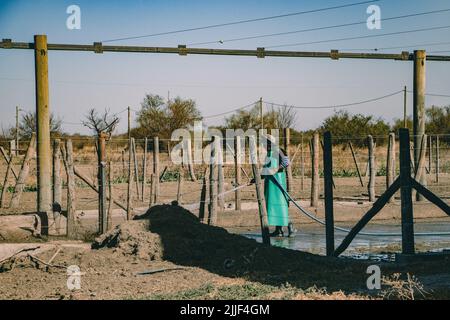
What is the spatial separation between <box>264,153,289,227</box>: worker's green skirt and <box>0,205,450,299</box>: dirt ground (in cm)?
253

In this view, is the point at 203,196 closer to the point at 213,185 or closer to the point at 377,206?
the point at 213,185

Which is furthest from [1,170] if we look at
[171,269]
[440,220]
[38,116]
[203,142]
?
[171,269]

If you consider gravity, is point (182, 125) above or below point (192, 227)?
above

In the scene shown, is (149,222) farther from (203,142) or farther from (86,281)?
(203,142)

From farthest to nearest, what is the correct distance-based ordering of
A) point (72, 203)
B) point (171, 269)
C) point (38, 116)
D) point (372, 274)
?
point (38, 116)
point (72, 203)
point (171, 269)
point (372, 274)

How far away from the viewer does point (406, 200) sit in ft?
30.8

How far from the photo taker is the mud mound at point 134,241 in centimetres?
1014

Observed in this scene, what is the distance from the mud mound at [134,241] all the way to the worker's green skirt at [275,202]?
338 centimetres

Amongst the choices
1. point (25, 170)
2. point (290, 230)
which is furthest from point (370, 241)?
point (25, 170)

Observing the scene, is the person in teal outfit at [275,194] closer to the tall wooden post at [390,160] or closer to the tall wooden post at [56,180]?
the tall wooden post at [56,180]

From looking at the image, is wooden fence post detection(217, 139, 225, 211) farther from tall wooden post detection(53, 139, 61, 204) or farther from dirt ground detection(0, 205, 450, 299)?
tall wooden post detection(53, 139, 61, 204)

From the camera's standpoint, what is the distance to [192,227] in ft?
35.7

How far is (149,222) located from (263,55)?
708cm

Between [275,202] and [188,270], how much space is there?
4.56 metres
